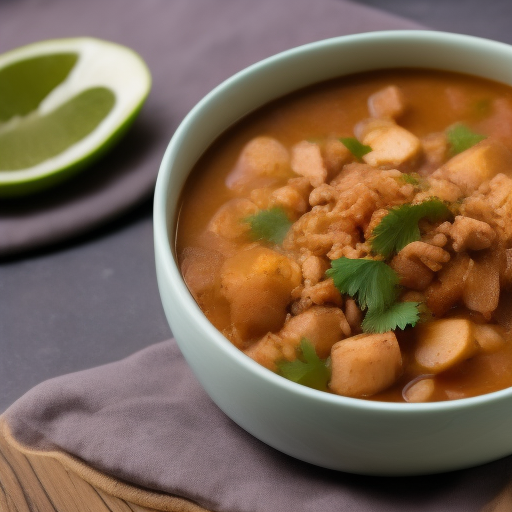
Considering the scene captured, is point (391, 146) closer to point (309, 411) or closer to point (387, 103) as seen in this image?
point (387, 103)

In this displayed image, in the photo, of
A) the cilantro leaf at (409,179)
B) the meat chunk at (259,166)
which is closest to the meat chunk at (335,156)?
the meat chunk at (259,166)

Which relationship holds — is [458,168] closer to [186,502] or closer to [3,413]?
[186,502]

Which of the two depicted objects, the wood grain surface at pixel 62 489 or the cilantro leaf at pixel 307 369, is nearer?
the cilantro leaf at pixel 307 369

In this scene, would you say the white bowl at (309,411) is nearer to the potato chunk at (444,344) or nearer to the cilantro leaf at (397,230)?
the potato chunk at (444,344)

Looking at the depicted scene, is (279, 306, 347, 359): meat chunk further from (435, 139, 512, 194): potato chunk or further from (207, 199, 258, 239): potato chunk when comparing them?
(435, 139, 512, 194): potato chunk

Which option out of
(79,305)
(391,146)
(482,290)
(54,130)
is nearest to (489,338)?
(482,290)

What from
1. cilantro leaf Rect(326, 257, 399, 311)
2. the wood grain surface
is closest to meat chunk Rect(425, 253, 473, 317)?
cilantro leaf Rect(326, 257, 399, 311)
